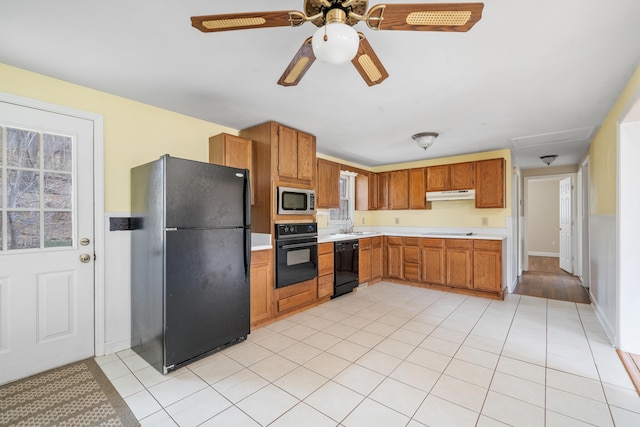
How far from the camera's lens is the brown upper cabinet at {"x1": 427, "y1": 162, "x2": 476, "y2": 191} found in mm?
→ 4633

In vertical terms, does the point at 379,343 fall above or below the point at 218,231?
below

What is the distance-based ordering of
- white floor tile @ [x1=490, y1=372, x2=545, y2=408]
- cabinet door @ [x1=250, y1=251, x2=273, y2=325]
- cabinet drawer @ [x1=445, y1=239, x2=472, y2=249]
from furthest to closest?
cabinet drawer @ [x1=445, y1=239, x2=472, y2=249] → cabinet door @ [x1=250, y1=251, x2=273, y2=325] → white floor tile @ [x1=490, y1=372, x2=545, y2=408]

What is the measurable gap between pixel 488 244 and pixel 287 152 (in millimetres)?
3198

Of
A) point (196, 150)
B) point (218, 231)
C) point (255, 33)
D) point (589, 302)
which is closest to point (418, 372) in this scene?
point (218, 231)

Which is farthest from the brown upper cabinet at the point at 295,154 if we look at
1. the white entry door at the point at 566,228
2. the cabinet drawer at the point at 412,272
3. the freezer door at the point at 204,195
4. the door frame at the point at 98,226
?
the white entry door at the point at 566,228

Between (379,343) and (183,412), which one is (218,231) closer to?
(183,412)

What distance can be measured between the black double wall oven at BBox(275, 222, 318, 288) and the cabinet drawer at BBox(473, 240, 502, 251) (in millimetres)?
2463

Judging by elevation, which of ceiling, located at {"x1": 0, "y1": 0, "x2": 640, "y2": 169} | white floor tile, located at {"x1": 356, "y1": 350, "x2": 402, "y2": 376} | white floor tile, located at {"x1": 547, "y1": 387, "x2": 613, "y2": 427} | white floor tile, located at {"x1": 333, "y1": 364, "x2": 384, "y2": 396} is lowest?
white floor tile, located at {"x1": 333, "y1": 364, "x2": 384, "y2": 396}

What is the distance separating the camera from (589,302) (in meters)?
3.86

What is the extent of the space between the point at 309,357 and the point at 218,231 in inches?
53.2

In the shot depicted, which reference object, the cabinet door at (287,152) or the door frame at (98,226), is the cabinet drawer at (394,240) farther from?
the door frame at (98,226)

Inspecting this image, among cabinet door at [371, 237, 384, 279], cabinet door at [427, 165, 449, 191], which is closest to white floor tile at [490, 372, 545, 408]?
cabinet door at [371, 237, 384, 279]

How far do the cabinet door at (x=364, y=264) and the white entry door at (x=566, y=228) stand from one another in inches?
171

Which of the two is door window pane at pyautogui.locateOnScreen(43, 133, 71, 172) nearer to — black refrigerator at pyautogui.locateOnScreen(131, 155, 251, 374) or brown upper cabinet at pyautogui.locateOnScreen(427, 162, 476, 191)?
black refrigerator at pyautogui.locateOnScreen(131, 155, 251, 374)
